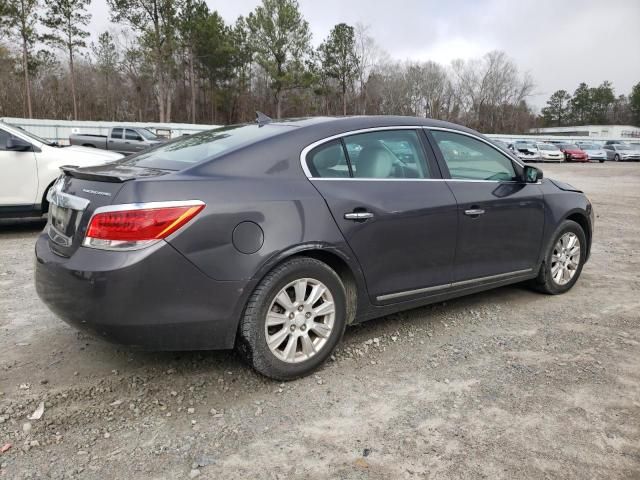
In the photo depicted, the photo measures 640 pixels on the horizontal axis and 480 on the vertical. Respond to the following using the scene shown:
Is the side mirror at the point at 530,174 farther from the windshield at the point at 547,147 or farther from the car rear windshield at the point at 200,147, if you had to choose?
the windshield at the point at 547,147

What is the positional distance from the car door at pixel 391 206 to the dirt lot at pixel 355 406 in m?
0.51

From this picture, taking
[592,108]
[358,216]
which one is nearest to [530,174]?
[358,216]

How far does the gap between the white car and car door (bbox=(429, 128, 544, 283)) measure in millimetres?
5200

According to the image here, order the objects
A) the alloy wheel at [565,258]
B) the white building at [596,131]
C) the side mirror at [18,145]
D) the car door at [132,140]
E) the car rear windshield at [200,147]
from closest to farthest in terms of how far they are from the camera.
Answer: the car rear windshield at [200,147]
the alloy wheel at [565,258]
the side mirror at [18,145]
the car door at [132,140]
the white building at [596,131]

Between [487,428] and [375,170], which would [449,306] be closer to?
[375,170]

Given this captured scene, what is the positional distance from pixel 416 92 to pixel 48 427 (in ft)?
266

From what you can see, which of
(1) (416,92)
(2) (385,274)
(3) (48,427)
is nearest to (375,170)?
(2) (385,274)

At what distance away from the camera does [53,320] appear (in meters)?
3.94

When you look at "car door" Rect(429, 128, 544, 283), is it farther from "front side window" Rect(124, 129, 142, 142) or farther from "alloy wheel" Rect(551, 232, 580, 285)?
"front side window" Rect(124, 129, 142, 142)

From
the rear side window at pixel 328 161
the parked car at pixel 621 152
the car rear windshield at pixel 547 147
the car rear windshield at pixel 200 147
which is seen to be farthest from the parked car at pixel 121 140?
the parked car at pixel 621 152

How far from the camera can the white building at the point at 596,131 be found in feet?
283

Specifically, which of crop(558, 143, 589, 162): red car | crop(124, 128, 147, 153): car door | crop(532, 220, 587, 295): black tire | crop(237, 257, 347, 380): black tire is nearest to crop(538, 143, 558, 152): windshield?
crop(558, 143, 589, 162): red car

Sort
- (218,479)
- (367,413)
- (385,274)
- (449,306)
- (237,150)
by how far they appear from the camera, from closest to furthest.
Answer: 1. (218,479)
2. (367,413)
3. (237,150)
4. (385,274)
5. (449,306)

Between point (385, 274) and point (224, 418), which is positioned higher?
point (385, 274)
